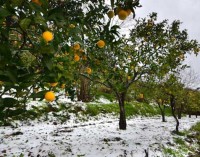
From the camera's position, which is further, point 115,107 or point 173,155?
point 115,107

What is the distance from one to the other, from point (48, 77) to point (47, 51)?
A: 0.38 meters

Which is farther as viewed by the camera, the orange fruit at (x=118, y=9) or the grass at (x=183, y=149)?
the grass at (x=183, y=149)

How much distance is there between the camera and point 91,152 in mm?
8633

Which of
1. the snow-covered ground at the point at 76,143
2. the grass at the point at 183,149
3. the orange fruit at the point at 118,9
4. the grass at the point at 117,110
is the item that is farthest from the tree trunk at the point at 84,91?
the orange fruit at the point at 118,9

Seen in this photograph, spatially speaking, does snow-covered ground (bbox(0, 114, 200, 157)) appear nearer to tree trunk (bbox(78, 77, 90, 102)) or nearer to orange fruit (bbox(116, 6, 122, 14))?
orange fruit (bbox(116, 6, 122, 14))

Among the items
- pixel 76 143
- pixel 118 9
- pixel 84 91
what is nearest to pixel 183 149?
pixel 76 143

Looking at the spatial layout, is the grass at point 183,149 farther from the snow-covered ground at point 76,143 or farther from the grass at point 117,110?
the grass at point 117,110

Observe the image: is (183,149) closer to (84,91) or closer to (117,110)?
(117,110)

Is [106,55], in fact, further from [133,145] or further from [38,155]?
[38,155]

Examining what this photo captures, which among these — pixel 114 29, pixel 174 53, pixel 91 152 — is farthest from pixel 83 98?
pixel 114 29

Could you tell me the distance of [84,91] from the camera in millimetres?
20922

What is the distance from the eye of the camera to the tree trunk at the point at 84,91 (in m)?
20.6

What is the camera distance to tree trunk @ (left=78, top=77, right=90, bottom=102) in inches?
813

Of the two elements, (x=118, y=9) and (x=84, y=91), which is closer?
(x=118, y=9)
